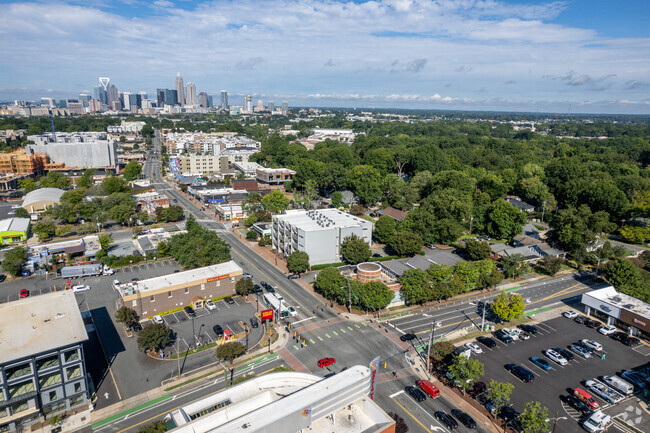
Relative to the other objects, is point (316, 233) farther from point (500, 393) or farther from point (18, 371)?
point (18, 371)

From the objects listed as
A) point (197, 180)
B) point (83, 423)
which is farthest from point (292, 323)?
point (197, 180)

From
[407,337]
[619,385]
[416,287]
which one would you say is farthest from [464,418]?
[416,287]

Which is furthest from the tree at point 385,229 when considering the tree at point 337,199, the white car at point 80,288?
the white car at point 80,288

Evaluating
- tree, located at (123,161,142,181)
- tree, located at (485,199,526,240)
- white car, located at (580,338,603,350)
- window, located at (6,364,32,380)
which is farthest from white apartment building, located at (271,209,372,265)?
tree, located at (123,161,142,181)

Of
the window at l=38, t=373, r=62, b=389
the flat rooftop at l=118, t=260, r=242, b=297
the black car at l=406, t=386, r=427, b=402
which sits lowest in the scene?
the black car at l=406, t=386, r=427, b=402

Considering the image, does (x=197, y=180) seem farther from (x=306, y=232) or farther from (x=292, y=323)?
(x=292, y=323)

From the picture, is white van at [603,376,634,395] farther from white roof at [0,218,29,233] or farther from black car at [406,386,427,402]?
white roof at [0,218,29,233]
